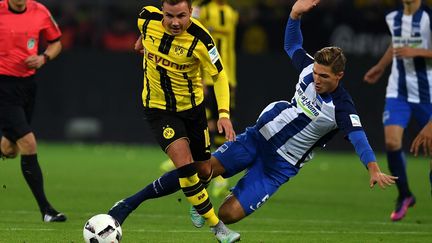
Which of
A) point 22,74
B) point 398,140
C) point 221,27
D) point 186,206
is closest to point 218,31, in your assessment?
point 221,27

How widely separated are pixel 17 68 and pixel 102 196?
2.51 metres

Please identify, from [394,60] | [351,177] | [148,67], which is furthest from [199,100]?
[351,177]

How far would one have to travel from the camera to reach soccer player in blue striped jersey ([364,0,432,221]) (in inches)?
468

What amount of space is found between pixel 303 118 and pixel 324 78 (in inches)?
25.3

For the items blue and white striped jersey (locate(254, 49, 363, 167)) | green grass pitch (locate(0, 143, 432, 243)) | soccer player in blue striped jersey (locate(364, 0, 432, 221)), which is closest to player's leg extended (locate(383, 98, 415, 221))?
soccer player in blue striped jersey (locate(364, 0, 432, 221))

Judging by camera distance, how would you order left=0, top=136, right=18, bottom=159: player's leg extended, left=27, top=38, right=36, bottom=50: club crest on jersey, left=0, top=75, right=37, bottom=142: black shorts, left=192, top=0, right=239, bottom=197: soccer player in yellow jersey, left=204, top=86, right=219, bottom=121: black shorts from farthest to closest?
left=204, top=86, right=219, bottom=121: black shorts → left=192, top=0, right=239, bottom=197: soccer player in yellow jersey → left=0, top=136, right=18, bottom=159: player's leg extended → left=27, top=38, right=36, bottom=50: club crest on jersey → left=0, top=75, right=37, bottom=142: black shorts

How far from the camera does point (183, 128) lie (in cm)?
905

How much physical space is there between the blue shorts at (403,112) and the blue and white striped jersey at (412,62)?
0.18 feet

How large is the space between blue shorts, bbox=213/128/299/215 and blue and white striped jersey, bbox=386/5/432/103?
2.80 metres

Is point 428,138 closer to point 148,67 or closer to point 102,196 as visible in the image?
point 148,67

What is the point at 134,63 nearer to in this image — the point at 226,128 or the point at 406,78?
the point at 406,78

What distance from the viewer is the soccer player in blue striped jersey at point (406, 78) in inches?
468

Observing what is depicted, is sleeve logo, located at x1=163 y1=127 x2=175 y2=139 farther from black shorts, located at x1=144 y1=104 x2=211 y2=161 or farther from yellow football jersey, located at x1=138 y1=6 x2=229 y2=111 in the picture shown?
yellow football jersey, located at x1=138 y1=6 x2=229 y2=111

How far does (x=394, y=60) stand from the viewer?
1222cm
